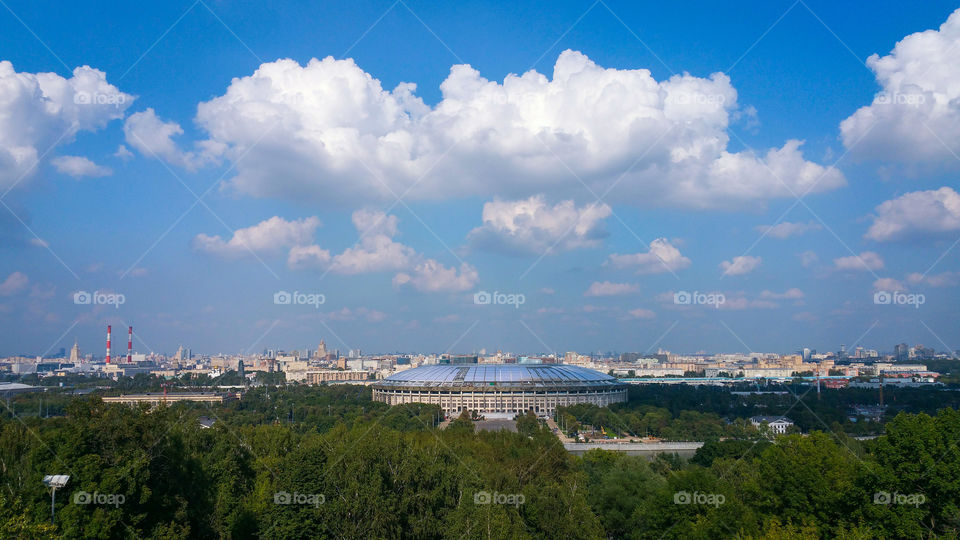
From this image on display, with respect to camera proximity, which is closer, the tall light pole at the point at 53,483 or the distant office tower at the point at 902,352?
the tall light pole at the point at 53,483

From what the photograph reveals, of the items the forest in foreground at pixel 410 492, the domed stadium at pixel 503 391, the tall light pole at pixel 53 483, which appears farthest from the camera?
the domed stadium at pixel 503 391

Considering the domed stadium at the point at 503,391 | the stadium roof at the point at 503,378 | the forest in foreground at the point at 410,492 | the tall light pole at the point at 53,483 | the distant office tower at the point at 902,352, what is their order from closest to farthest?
the tall light pole at the point at 53,483 < the forest in foreground at the point at 410,492 < the domed stadium at the point at 503,391 < the stadium roof at the point at 503,378 < the distant office tower at the point at 902,352

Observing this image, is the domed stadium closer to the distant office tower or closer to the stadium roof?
the stadium roof

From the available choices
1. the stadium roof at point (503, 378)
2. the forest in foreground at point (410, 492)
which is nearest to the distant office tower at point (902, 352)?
the stadium roof at point (503, 378)

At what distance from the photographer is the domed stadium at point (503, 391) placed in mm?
81312

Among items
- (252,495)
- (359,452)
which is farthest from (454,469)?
(252,495)

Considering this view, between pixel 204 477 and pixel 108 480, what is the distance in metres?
4.53

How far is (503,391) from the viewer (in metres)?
81.4

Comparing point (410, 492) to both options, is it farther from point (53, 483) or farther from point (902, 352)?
→ point (902, 352)

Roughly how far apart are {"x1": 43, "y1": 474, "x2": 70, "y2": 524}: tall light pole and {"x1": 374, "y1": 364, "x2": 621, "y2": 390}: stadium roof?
6785 cm

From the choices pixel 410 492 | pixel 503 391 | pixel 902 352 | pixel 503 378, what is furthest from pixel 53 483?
pixel 902 352

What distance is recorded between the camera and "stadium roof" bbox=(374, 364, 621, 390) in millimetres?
82062

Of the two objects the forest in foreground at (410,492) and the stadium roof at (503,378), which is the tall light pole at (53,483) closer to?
the forest in foreground at (410,492)

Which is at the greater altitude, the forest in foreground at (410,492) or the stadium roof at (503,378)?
the stadium roof at (503,378)
